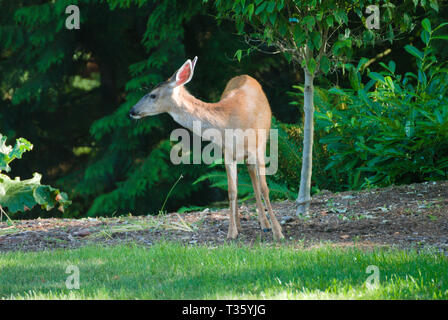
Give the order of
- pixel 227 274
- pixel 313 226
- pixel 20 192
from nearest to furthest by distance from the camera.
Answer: pixel 227 274, pixel 313 226, pixel 20 192

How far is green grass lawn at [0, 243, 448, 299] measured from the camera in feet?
13.2

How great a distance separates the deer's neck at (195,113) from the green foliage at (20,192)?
2.33 meters

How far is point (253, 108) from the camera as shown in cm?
652

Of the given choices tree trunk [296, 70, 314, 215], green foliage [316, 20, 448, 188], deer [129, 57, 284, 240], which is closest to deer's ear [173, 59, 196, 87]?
deer [129, 57, 284, 240]

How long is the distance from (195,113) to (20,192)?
283 centimetres

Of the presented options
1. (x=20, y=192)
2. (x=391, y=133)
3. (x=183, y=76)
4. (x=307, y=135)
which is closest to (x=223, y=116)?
(x=183, y=76)

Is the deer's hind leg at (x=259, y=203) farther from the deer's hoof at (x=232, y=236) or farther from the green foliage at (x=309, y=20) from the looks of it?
the green foliage at (x=309, y=20)

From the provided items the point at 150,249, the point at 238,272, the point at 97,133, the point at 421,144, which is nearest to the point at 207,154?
the point at 97,133

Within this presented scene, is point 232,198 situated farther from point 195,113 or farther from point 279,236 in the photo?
point 195,113

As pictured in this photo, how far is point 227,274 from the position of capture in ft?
15.0

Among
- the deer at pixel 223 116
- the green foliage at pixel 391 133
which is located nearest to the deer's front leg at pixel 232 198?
the deer at pixel 223 116

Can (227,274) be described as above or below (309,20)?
below

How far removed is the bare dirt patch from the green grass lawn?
2.10ft

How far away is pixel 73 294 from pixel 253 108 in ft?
10.1
